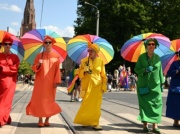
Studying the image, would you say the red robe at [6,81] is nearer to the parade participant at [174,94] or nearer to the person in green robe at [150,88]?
the person in green robe at [150,88]

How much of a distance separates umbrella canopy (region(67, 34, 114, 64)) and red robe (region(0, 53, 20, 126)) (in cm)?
192

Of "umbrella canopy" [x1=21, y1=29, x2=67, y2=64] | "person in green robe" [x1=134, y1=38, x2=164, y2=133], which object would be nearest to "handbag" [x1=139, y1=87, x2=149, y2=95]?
"person in green robe" [x1=134, y1=38, x2=164, y2=133]

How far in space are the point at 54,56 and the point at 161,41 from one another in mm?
2632

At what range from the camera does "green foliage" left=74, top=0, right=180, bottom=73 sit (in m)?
41.0

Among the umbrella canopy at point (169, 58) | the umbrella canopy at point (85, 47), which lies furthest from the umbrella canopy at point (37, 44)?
the umbrella canopy at point (169, 58)

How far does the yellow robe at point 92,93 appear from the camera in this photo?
7863mm

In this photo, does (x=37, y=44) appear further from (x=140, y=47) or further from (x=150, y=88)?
(x=150, y=88)

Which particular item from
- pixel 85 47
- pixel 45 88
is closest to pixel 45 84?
pixel 45 88

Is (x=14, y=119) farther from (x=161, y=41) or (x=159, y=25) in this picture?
(x=159, y=25)

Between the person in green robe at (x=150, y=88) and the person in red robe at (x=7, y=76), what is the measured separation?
2799 millimetres

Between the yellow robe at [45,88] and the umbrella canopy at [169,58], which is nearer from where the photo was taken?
the yellow robe at [45,88]

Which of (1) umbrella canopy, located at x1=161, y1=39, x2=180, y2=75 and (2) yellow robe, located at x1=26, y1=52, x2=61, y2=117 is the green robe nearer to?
(1) umbrella canopy, located at x1=161, y1=39, x2=180, y2=75

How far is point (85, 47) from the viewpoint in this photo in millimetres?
9758

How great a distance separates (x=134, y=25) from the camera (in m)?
40.8
